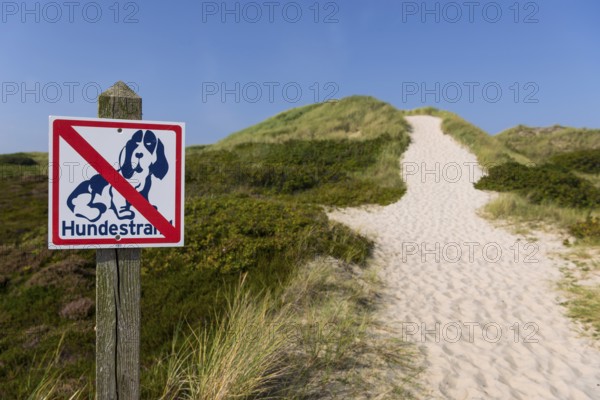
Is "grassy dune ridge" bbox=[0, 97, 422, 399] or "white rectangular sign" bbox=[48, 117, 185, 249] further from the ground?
"white rectangular sign" bbox=[48, 117, 185, 249]

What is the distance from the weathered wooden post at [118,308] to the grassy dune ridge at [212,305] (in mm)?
530

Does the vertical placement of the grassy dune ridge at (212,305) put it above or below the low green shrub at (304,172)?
below

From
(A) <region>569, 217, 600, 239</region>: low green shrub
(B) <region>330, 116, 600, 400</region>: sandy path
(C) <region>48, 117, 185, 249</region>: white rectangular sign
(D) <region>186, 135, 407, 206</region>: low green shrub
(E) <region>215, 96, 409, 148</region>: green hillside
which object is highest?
(E) <region>215, 96, 409, 148</region>: green hillside

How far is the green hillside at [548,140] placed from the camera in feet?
113

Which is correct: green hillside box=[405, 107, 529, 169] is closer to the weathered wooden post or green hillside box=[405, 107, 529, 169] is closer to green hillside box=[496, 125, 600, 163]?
green hillside box=[496, 125, 600, 163]

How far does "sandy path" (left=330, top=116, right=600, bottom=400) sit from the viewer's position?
13.3 ft

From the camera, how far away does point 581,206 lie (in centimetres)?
1420

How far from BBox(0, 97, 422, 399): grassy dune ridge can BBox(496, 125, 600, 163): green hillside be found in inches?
1078

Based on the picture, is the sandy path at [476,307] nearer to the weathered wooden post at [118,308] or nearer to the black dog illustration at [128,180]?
the weathered wooden post at [118,308]

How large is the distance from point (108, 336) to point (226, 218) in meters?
6.49

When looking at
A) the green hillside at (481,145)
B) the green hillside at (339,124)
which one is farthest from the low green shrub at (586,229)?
the green hillside at (339,124)

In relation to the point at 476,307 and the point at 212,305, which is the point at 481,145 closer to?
the point at 476,307

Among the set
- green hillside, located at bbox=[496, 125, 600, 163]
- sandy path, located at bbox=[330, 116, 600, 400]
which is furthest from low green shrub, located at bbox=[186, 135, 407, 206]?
green hillside, located at bbox=[496, 125, 600, 163]

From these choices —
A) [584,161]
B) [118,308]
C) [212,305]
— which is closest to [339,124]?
[584,161]
